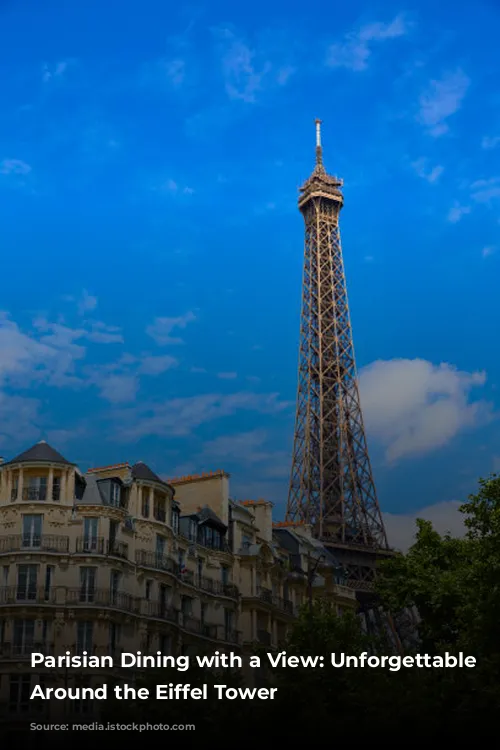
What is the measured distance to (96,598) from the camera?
53.2 meters

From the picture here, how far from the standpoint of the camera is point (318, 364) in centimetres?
12506

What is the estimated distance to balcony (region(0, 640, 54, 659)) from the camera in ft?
168

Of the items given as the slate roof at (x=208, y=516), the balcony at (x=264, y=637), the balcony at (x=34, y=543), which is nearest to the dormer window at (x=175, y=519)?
the slate roof at (x=208, y=516)

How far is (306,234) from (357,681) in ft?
312

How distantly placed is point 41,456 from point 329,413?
6808 cm

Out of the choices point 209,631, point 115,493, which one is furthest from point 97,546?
point 209,631

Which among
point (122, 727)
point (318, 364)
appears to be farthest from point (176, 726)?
point (318, 364)

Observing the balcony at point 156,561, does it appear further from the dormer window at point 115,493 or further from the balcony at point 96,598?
the dormer window at point 115,493

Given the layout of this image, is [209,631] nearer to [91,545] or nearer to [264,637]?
[264,637]

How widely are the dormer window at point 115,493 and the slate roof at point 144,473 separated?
3.63 ft

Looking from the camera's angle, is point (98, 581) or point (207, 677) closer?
point (207, 677)

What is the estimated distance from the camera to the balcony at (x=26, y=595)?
5216 centimetres

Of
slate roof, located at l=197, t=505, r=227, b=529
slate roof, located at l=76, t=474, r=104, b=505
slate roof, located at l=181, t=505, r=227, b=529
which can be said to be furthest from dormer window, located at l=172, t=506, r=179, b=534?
slate roof, located at l=76, t=474, r=104, b=505

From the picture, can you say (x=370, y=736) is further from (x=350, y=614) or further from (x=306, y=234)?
(x=306, y=234)
